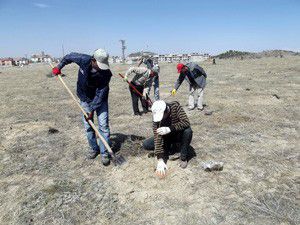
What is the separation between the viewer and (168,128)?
5.27 meters

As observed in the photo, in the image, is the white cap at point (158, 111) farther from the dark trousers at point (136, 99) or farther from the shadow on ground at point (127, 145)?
the dark trousers at point (136, 99)

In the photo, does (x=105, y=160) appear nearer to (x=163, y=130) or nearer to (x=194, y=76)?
(x=163, y=130)

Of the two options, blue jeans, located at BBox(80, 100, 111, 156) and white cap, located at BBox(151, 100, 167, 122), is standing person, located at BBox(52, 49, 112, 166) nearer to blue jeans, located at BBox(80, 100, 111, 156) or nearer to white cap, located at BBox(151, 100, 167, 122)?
blue jeans, located at BBox(80, 100, 111, 156)

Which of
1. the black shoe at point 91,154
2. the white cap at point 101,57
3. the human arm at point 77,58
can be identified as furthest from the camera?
the black shoe at point 91,154

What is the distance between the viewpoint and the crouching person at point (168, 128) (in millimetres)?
5133

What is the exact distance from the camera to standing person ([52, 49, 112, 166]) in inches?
220

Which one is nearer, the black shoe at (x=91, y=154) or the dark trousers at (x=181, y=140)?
the dark trousers at (x=181, y=140)

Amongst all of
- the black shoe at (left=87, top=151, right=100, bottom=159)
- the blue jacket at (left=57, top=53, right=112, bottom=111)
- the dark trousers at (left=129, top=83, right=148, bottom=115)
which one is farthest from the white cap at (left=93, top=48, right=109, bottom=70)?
the dark trousers at (left=129, top=83, right=148, bottom=115)

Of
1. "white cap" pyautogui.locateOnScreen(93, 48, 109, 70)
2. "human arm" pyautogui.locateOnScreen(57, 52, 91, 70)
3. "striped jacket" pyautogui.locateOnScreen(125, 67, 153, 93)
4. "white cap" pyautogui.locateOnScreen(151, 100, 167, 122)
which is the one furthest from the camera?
"striped jacket" pyautogui.locateOnScreen(125, 67, 153, 93)

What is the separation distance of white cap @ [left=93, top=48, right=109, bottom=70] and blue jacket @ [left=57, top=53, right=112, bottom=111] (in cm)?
11

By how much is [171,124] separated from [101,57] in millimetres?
1745

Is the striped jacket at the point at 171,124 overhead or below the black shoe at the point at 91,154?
overhead

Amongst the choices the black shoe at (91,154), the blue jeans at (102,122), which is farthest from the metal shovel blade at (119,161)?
the black shoe at (91,154)

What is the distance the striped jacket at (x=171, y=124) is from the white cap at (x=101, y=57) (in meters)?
1.39
